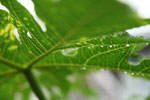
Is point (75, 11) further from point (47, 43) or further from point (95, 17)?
point (47, 43)

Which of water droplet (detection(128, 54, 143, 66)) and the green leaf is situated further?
water droplet (detection(128, 54, 143, 66))

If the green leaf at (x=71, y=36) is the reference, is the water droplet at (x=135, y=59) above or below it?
below

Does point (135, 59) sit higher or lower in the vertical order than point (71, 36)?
lower

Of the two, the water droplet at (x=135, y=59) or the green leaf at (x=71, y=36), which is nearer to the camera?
the green leaf at (x=71, y=36)

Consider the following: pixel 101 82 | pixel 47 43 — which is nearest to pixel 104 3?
pixel 47 43

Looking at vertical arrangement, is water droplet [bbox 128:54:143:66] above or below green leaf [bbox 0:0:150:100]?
below

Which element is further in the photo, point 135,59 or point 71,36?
point 135,59
